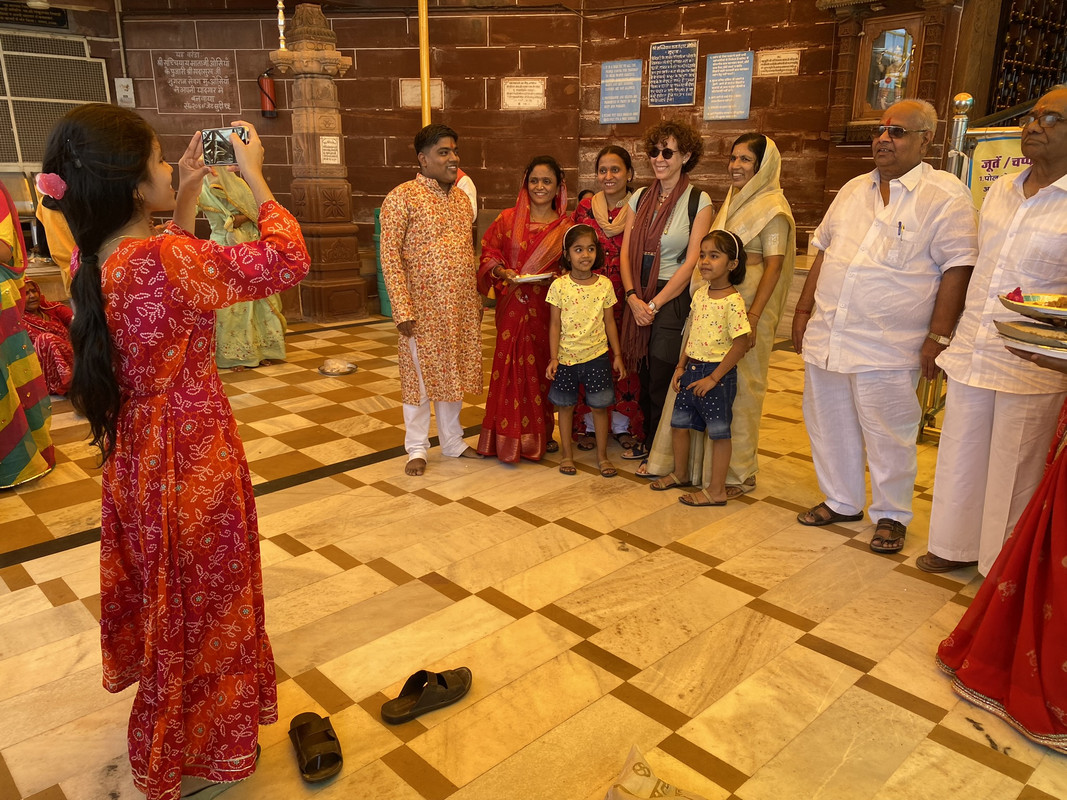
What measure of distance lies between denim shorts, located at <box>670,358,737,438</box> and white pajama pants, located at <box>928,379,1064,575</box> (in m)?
0.89

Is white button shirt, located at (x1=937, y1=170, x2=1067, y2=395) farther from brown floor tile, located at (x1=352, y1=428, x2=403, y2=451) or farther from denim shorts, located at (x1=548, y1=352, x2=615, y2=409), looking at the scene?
brown floor tile, located at (x1=352, y1=428, x2=403, y2=451)

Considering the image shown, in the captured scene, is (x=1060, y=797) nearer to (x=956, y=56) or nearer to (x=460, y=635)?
(x=460, y=635)

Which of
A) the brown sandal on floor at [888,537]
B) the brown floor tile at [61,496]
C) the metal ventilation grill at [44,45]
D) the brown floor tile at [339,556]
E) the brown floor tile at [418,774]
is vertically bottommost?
→ the brown floor tile at [61,496]

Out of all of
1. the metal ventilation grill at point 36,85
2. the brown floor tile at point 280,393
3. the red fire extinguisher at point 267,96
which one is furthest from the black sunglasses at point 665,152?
the metal ventilation grill at point 36,85

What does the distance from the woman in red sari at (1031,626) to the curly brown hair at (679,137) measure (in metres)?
1.94

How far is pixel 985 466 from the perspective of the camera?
2670 millimetres

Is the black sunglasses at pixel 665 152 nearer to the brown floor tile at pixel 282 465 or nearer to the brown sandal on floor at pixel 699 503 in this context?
the brown sandal on floor at pixel 699 503

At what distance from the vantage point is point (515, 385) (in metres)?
3.89

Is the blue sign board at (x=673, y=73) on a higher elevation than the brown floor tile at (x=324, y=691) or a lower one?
higher

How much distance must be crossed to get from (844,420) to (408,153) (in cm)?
655

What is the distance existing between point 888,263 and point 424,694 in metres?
2.22

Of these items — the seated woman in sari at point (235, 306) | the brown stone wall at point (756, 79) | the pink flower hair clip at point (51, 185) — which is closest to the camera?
the pink flower hair clip at point (51, 185)

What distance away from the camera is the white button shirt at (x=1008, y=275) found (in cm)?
238

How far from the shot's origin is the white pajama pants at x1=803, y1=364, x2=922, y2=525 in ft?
9.79
